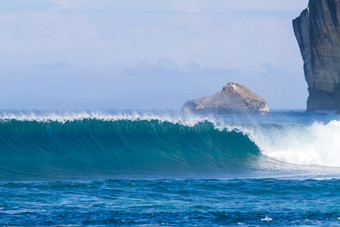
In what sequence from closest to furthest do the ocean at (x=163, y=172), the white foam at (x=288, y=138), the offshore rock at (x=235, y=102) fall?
the ocean at (x=163, y=172) → the white foam at (x=288, y=138) → the offshore rock at (x=235, y=102)

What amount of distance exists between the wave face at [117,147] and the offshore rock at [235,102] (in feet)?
307

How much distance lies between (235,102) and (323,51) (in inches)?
1383

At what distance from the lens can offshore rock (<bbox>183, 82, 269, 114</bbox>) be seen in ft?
377

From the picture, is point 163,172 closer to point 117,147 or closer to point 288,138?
point 117,147

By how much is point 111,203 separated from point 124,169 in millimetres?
5959

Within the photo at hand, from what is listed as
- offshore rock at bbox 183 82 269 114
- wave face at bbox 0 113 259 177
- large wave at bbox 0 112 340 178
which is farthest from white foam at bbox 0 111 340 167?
offshore rock at bbox 183 82 269 114

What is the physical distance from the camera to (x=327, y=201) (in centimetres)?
1047

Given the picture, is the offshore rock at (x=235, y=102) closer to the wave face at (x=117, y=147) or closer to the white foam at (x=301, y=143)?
the white foam at (x=301, y=143)

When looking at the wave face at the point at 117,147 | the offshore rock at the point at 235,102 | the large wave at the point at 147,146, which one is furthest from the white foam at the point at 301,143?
the offshore rock at the point at 235,102

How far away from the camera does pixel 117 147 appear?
18.7m

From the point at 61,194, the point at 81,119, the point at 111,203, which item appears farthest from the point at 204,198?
the point at 81,119

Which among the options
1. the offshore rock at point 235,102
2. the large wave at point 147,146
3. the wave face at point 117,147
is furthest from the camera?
the offshore rock at point 235,102

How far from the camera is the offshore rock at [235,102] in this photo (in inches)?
4525

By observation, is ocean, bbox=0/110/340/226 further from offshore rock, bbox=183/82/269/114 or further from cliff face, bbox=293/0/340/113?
offshore rock, bbox=183/82/269/114
